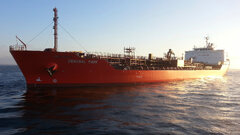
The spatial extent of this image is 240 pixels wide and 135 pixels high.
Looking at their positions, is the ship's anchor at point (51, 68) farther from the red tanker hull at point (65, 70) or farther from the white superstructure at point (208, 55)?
the white superstructure at point (208, 55)

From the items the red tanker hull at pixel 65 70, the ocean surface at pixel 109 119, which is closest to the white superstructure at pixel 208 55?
the red tanker hull at pixel 65 70

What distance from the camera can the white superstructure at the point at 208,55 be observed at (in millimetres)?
49125

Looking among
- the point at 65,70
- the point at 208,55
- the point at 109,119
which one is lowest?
the point at 109,119

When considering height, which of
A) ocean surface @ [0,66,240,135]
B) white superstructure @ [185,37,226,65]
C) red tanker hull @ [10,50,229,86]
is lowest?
ocean surface @ [0,66,240,135]

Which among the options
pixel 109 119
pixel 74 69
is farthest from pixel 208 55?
pixel 109 119

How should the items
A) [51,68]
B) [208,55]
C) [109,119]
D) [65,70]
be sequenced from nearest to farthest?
[109,119] → [51,68] → [65,70] → [208,55]

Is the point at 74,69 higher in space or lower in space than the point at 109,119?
higher

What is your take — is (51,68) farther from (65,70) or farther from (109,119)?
(109,119)

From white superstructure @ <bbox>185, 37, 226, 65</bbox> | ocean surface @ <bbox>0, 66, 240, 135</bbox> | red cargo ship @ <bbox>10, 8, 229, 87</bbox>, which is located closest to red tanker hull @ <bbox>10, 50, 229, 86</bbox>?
red cargo ship @ <bbox>10, 8, 229, 87</bbox>

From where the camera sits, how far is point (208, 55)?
51.0 metres

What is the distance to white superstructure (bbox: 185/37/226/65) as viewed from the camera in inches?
1934

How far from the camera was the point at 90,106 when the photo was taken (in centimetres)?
1130

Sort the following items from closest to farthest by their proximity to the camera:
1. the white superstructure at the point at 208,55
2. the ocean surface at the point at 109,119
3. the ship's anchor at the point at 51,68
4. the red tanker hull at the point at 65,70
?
the ocean surface at the point at 109,119 < the red tanker hull at the point at 65,70 < the ship's anchor at the point at 51,68 < the white superstructure at the point at 208,55

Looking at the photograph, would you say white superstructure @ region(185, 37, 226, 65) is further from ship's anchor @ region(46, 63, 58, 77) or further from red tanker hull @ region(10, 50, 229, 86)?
ship's anchor @ region(46, 63, 58, 77)
